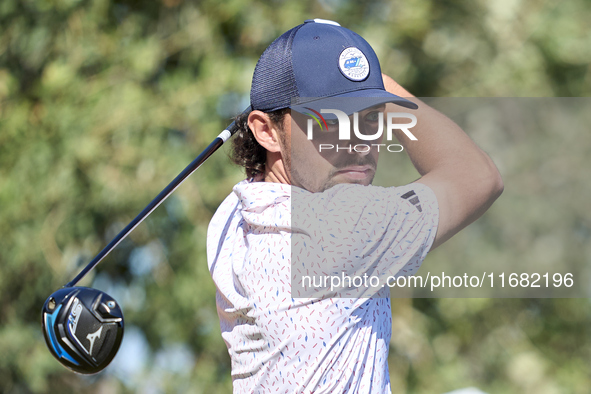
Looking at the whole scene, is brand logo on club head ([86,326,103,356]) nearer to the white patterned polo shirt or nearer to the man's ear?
the white patterned polo shirt

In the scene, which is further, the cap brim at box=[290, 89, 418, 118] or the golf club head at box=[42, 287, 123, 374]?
the golf club head at box=[42, 287, 123, 374]

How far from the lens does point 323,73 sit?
971 millimetres

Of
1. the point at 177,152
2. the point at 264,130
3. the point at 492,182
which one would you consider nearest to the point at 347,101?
the point at 264,130

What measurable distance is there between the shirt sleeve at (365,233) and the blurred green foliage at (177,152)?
2293 mm

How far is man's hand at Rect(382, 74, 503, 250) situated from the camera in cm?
92

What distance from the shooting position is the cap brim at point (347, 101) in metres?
0.96

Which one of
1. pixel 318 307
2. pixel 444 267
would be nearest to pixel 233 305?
pixel 318 307

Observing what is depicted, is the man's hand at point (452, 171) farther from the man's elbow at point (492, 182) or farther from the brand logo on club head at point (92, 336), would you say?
the brand logo on club head at point (92, 336)

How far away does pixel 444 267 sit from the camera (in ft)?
5.64

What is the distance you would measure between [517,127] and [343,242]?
2.36 m

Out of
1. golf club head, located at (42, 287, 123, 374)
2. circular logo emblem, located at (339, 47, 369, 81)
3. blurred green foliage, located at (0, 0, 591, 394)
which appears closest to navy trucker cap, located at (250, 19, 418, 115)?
circular logo emblem, located at (339, 47, 369, 81)

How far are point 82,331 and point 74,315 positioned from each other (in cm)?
4

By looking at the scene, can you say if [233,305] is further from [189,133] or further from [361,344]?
[189,133]

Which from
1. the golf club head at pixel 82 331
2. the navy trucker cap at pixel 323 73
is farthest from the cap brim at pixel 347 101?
the golf club head at pixel 82 331
